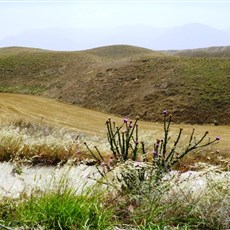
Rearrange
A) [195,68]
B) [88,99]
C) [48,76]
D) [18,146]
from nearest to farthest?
[18,146]
[88,99]
[195,68]
[48,76]

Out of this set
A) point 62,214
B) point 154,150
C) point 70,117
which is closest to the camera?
point 62,214

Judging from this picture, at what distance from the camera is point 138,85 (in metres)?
47.4

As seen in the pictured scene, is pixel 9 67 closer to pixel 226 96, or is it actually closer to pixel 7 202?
pixel 226 96

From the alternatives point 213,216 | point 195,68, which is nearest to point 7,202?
point 213,216

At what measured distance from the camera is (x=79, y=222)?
17.8ft

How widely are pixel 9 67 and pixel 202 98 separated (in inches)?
1228

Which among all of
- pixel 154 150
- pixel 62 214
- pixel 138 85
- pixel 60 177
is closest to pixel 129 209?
pixel 62 214

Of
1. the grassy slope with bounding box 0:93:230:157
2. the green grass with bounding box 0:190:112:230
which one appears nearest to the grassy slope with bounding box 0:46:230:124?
the grassy slope with bounding box 0:93:230:157

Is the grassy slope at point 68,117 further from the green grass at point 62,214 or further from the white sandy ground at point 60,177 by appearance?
the green grass at point 62,214

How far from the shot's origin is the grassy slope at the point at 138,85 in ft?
135

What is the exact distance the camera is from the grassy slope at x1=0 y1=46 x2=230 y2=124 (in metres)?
41.1

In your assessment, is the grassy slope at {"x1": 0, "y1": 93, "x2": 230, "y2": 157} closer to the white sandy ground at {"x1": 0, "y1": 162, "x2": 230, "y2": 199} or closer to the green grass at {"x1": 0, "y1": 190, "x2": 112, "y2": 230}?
the white sandy ground at {"x1": 0, "y1": 162, "x2": 230, "y2": 199}

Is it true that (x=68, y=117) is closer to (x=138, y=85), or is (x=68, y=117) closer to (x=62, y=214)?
(x=138, y=85)

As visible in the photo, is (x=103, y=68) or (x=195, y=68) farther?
(x=103, y=68)
